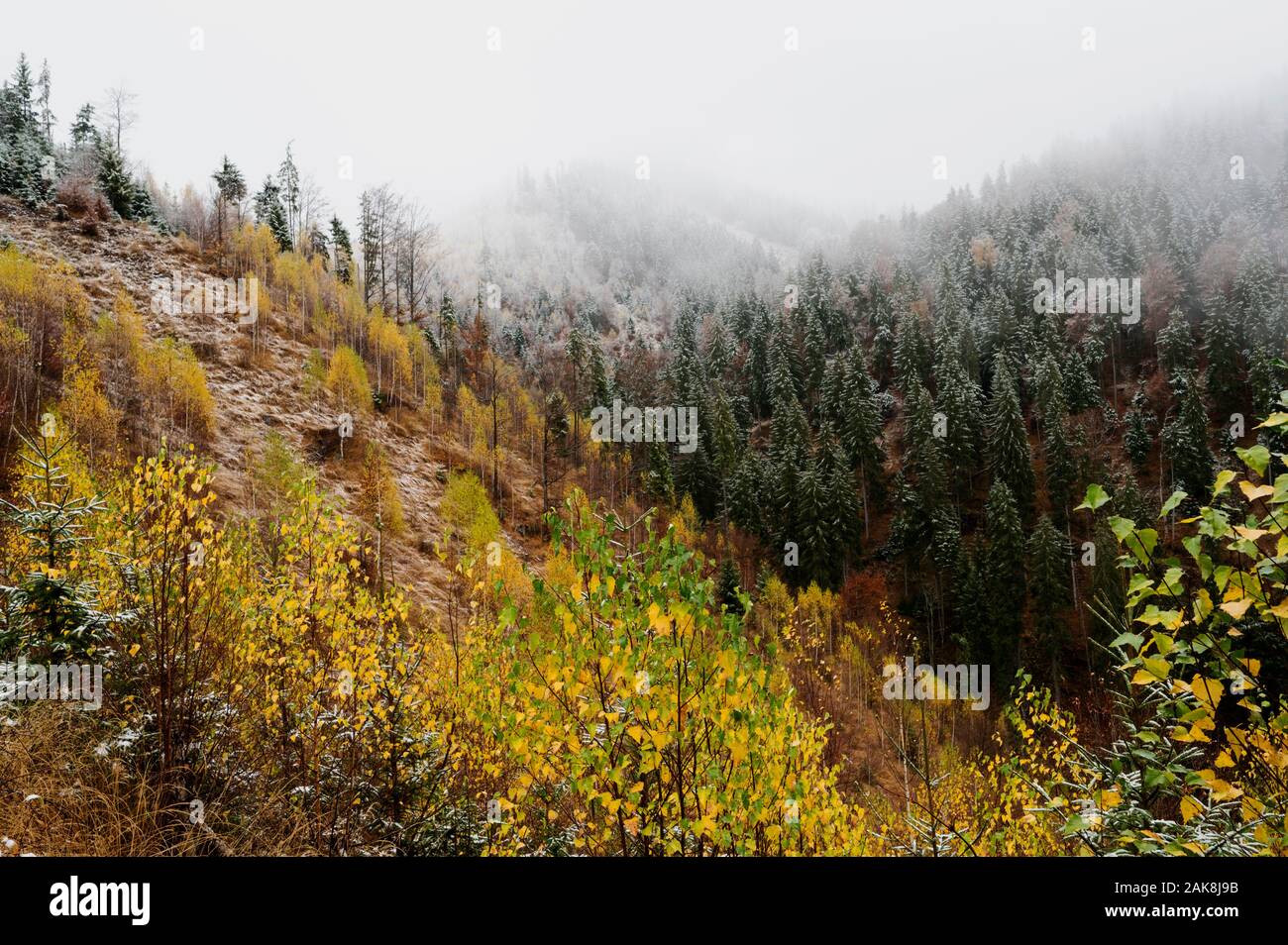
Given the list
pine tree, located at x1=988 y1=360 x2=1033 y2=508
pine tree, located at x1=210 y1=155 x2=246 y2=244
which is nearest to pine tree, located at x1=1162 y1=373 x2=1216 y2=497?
pine tree, located at x1=988 y1=360 x2=1033 y2=508

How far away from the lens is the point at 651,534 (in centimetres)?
310

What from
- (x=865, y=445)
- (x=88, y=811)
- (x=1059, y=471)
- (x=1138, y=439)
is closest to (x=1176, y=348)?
(x=1138, y=439)

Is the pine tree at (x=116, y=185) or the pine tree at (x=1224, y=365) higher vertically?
the pine tree at (x=116, y=185)

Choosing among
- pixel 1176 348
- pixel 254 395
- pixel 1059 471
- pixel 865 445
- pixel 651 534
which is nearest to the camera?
pixel 651 534

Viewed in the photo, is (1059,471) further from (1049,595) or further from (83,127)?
(83,127)

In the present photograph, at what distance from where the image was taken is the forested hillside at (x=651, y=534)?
3.25 meters

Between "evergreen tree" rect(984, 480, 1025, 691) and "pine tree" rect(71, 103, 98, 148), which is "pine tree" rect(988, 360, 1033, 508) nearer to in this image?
"evergreen tree" rect(984, 480, 1025, 691)

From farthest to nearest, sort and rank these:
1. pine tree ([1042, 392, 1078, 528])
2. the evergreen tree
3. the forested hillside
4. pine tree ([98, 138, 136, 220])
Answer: pine tree ([1042, 392, 1078, 528])
the evergreen tree
pine tree ([98, 138, 136, 220])
the forested hillside

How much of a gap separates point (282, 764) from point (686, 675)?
5231 millimetres

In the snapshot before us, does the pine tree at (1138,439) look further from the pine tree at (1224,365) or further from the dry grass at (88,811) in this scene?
the dry grass at (88,811)

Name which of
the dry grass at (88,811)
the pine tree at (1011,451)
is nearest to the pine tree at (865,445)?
the pine tree at (1011,451)

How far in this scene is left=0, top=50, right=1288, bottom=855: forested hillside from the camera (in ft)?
10.7
